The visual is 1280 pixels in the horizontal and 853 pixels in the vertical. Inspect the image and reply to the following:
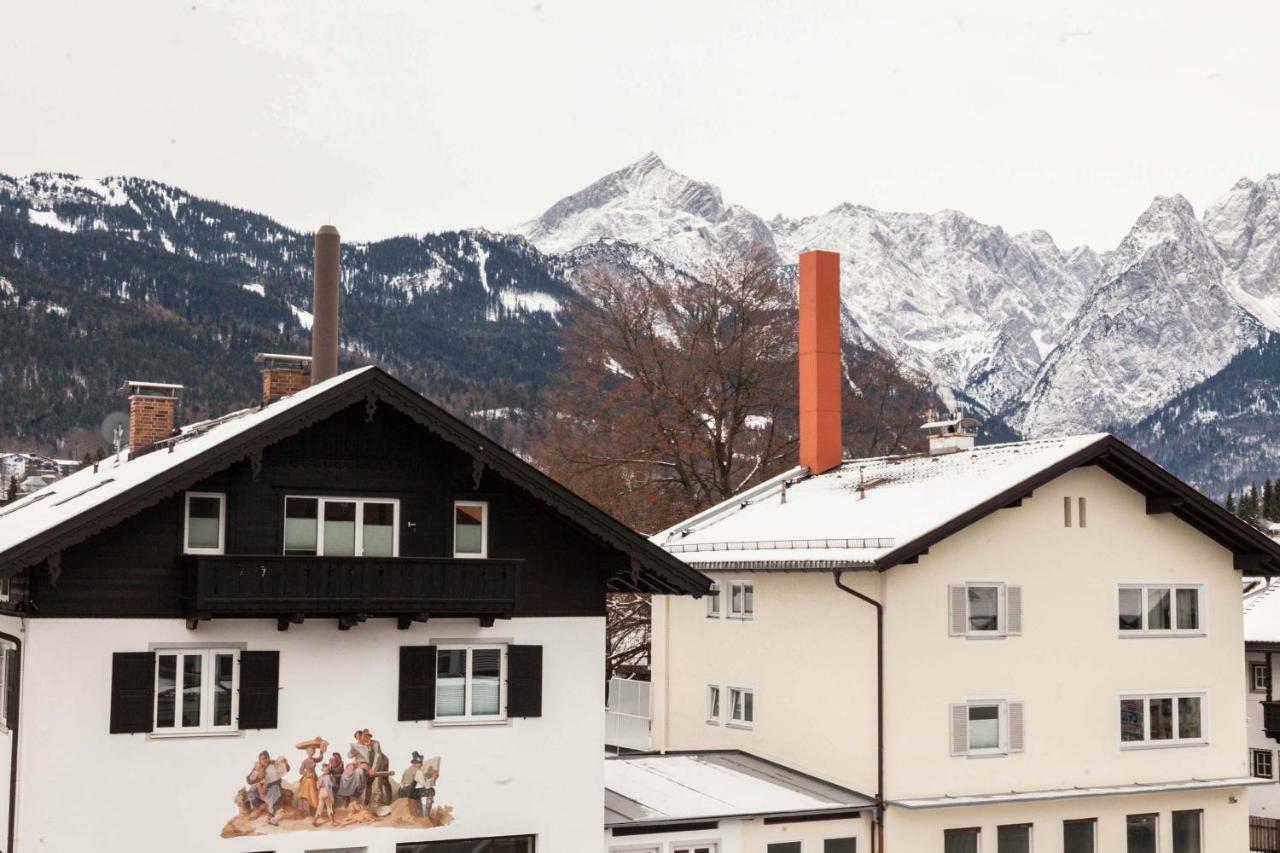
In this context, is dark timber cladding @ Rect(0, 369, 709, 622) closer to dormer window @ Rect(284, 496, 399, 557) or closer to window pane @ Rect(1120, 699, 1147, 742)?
dormer window @ Rect(284, 496, 399, 557)

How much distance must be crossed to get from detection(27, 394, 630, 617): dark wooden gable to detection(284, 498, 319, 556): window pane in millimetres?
190

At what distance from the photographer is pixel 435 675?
2611cm

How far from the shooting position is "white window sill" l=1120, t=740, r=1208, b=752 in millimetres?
33594

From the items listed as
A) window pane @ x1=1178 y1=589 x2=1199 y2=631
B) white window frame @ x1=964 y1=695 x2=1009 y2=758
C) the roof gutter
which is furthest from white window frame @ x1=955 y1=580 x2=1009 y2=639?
window pane @ x1=1178 y1=589 x2=1199 y2=631

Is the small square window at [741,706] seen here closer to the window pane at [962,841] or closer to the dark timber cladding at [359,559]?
Result: the window pane at [962,841]

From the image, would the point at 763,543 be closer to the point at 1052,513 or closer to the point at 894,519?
the point at 894,519

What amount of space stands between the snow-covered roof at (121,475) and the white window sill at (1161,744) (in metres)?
18.5

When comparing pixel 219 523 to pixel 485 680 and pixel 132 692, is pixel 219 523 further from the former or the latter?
pixel 485 680

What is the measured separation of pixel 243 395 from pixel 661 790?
160 m

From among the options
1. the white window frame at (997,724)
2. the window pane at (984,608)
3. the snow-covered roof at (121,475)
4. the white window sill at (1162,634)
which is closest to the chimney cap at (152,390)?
the snow-covered roof at (121,475)

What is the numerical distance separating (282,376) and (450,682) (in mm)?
7836

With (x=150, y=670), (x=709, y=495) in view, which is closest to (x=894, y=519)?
(x=150, y=670)

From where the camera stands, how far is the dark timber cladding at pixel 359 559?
2350 cm

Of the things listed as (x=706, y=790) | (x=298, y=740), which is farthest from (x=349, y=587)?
(x=706, y=790)
